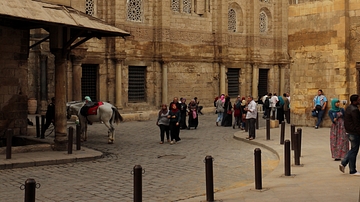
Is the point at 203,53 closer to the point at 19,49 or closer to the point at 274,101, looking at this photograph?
the point at 274,101

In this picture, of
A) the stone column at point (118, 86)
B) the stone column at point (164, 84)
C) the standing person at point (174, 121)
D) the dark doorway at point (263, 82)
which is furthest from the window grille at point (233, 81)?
the standing person at point (174, 121)

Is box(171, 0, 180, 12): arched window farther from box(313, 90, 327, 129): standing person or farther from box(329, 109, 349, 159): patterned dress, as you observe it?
box(329, 109, 349, 159): patterned dress

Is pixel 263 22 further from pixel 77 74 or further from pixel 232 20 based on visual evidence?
pixel 77 74

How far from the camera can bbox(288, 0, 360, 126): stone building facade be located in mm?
18938

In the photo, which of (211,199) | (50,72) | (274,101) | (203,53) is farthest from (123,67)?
(211,199)

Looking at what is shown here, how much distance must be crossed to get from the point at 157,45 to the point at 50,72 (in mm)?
7218

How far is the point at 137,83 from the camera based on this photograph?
27.2m

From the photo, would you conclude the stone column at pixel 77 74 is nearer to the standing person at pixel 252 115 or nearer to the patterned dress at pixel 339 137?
the standing person at pixel 252 115

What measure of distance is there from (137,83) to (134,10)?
14.2 feet

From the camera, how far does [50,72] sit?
2297cm

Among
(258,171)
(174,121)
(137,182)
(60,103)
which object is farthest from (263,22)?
(137,182)

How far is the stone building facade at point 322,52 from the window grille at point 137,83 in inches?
388

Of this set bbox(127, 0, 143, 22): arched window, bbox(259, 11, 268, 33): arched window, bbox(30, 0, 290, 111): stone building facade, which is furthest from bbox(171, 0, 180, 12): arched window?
bbox(259, 11, 268, 33): arched window

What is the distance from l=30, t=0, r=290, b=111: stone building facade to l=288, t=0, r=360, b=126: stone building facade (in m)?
9.36
